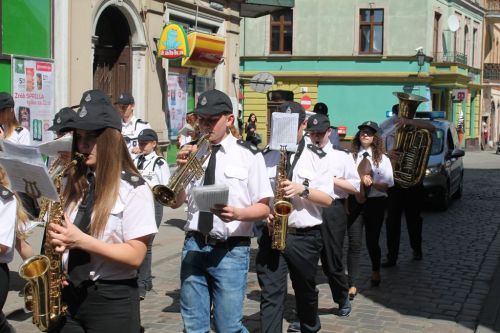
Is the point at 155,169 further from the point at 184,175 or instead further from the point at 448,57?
the point at 448,57

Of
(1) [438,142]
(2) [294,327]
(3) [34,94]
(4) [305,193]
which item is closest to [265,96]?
(1) [438,142]

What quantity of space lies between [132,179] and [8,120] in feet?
15.8

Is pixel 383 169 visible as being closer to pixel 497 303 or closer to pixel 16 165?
pixel 497 303

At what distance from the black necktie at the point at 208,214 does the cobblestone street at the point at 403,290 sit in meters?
2.30

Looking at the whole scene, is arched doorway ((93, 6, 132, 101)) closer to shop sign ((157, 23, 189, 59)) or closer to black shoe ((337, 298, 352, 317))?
shop sign ((157, 23, 189, 59))

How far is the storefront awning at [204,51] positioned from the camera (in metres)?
18.6

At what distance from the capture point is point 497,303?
299 inches

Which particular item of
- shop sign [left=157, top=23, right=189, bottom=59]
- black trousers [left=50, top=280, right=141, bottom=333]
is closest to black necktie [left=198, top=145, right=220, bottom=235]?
black trousers [left=50, top=280, right=141, bottom=333]

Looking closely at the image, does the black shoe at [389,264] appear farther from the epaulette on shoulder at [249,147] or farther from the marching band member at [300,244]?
the epaulette on shoulder at [249,147]

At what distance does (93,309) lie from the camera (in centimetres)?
345

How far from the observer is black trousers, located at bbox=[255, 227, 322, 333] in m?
5.33

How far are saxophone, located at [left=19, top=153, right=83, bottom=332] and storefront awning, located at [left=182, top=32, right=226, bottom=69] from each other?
15.0 meters

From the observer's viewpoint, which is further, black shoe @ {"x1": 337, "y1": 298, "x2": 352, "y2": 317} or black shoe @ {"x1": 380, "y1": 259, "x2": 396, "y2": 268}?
black shoe @ {"x1": 380, "y1": 259, "x2": 396, "y2": 268}

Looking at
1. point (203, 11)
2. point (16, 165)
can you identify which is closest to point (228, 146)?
point (16, 165)
